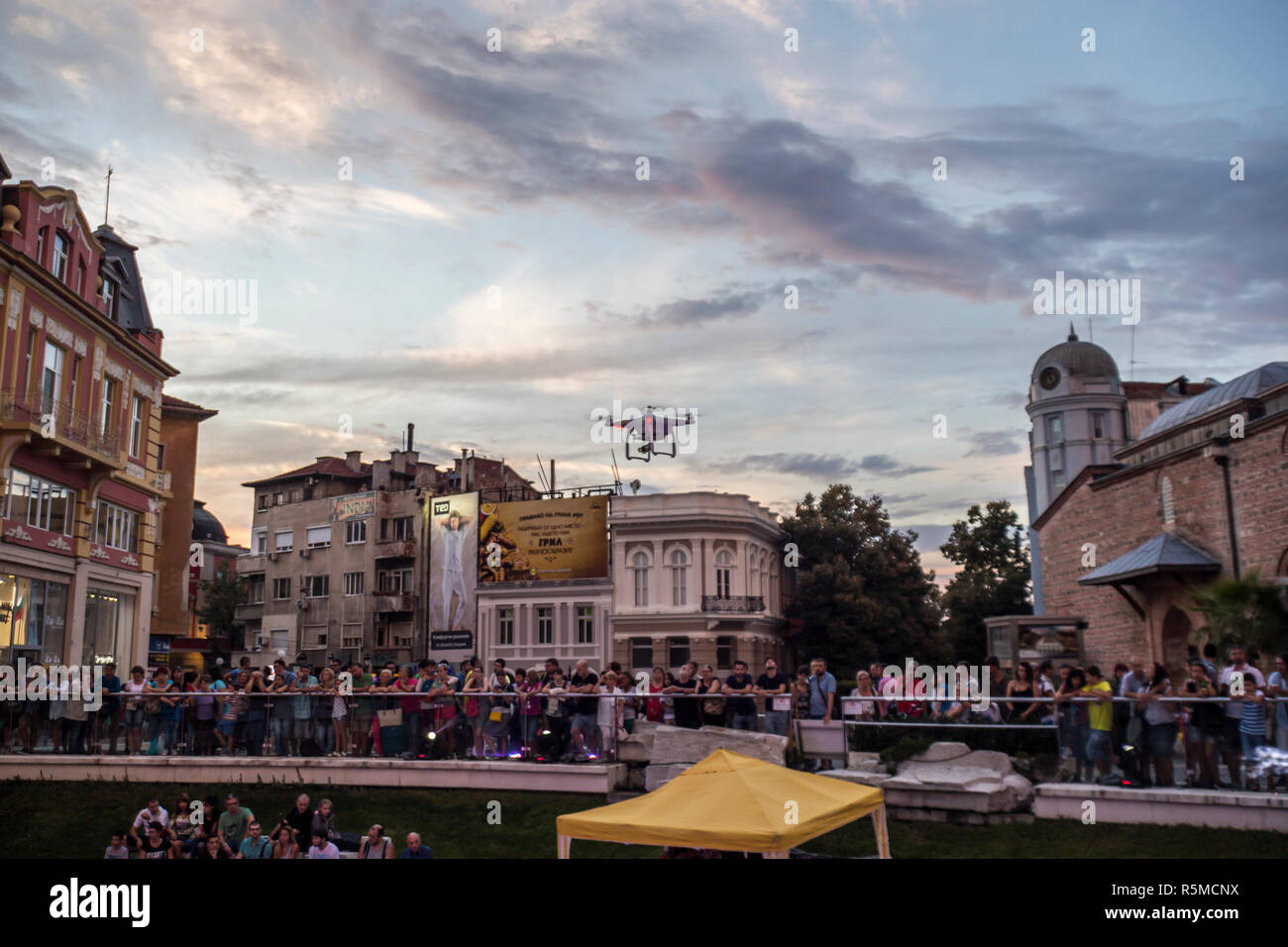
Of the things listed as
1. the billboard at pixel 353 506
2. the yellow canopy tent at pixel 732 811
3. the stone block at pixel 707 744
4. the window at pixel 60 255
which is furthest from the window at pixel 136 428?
the billboard at pixel 353 506

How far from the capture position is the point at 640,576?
53.1 meters

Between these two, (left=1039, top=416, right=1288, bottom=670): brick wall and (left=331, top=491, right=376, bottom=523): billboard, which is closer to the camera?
(left=1039, top=416, right=1288, bottom=670): brick wall

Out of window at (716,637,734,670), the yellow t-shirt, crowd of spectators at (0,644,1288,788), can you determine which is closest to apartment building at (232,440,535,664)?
window at (716,637,734,670)

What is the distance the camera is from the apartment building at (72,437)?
2362 centimetres

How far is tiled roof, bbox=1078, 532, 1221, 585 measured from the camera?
1085 inches

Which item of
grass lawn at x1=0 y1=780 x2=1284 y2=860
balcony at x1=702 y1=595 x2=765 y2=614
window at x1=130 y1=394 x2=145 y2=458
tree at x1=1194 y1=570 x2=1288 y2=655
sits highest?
window at x1=130 y1=394 x2=145 y2=458

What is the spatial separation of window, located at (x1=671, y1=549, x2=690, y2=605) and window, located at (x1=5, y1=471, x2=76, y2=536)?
31.1 m

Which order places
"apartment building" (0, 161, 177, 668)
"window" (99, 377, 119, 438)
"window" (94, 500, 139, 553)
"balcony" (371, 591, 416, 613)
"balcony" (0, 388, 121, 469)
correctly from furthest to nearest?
"balcony" (371, 591, 416, 613) → "window" (99, 377, 119, 438) → "window" (94, 500, 139, 553) → "apartment building" (0, 161, 177, 668) → "balcony" (0, 388, 121, 469)

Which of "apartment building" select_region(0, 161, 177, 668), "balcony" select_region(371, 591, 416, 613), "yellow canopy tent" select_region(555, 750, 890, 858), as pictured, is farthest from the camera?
"balcony" select_region(371, 591, 416, 613)

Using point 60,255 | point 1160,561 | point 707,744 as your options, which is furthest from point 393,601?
point 707,744

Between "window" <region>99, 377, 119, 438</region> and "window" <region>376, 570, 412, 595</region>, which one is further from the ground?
"window" <region>99, 377, 119, 438</region>

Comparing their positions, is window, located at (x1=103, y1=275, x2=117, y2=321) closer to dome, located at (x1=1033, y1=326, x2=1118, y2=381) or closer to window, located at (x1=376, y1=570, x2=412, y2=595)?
window, located at (x1=376, y1=570, x2=412, y2=595)
